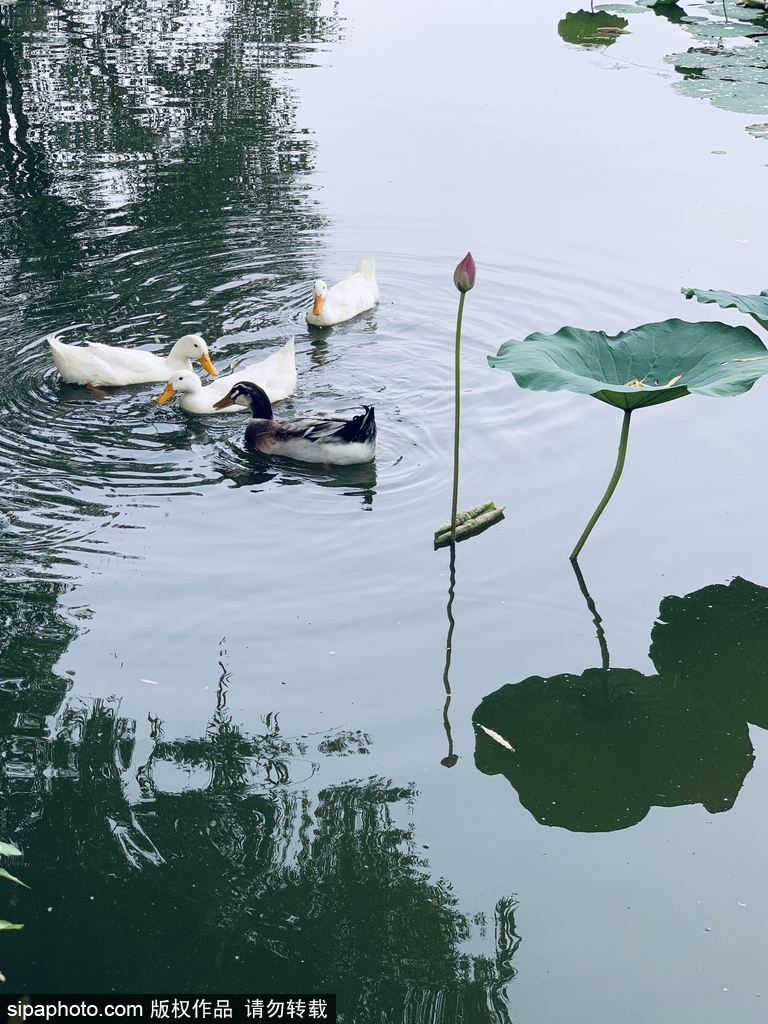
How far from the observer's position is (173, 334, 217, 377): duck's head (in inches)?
264

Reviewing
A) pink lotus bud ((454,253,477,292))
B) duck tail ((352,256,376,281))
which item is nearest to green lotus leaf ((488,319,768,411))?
pink lotus bud ((454,253,477,292))

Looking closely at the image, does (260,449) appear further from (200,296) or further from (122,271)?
(122,271)

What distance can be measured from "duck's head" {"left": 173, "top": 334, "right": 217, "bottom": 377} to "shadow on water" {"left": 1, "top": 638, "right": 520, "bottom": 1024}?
298 cm

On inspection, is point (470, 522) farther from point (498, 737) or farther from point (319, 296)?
point (319, 296)

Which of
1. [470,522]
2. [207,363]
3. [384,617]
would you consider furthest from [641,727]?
[207,363]

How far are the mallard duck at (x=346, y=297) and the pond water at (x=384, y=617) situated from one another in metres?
0.21

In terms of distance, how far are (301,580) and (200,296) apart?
349 cm

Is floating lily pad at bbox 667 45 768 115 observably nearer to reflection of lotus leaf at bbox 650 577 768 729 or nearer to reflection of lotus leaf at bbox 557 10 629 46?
reflection of lotus leaf at bbox 557 10 629 46

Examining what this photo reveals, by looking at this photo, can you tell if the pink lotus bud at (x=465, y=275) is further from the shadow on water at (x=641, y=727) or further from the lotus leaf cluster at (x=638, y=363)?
the shadow on water at (x=641, y=727)

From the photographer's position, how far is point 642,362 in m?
5.08

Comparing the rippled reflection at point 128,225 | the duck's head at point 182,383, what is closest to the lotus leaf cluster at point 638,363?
the rippled reflection at point 128,225

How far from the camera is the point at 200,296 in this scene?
26.0ft

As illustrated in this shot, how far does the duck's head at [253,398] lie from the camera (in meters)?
6.36

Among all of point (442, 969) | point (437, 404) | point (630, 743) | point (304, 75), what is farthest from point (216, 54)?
point (442, 969)
